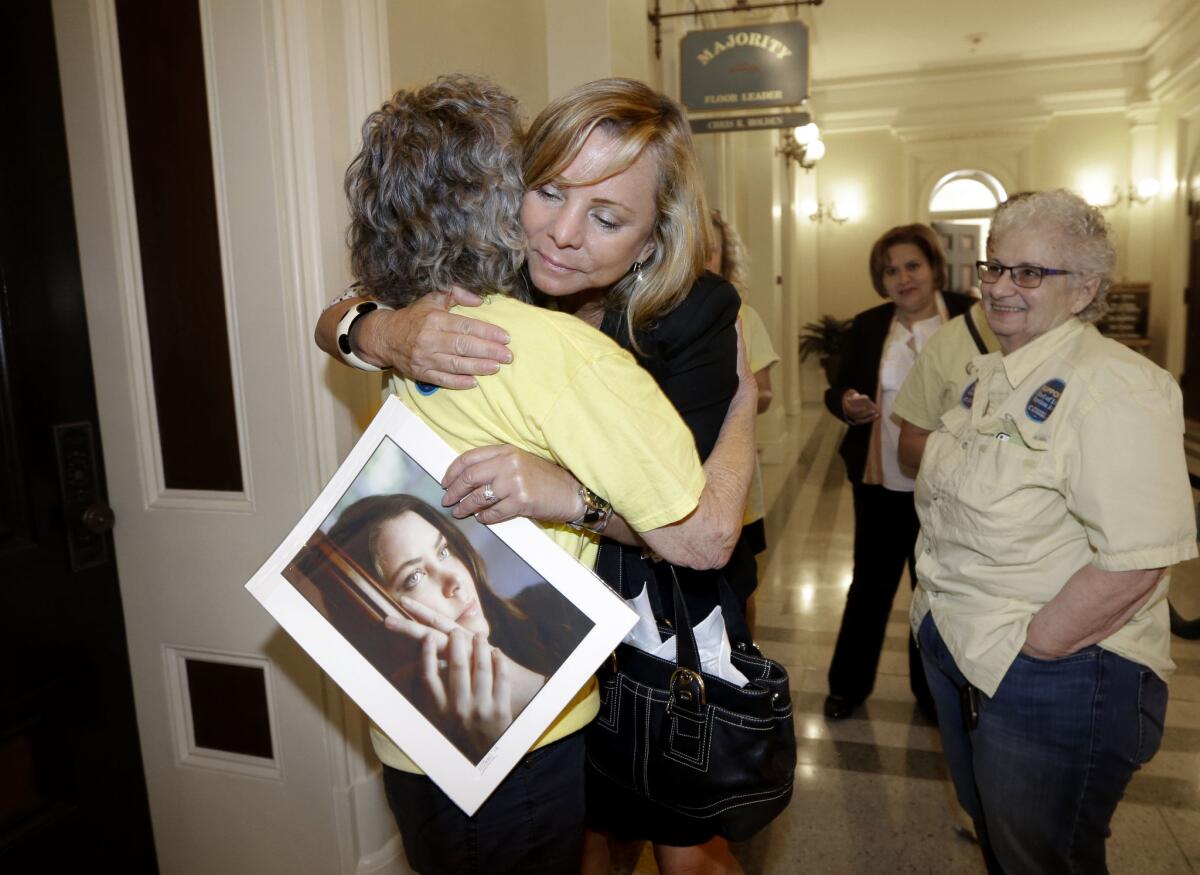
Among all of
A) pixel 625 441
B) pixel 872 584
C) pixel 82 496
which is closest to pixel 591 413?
pixel 625 441

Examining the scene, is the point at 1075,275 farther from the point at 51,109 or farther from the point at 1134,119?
the point at 1134,119

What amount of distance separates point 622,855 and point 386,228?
211 centimetres

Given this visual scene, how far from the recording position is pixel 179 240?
2016 mm

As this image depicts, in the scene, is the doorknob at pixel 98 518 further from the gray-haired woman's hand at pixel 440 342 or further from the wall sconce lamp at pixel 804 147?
the wall sconce lamp at pixel 804 147

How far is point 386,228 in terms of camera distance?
1.11 meters

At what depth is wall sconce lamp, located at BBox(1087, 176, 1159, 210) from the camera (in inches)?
511

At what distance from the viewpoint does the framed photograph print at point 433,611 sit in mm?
1062

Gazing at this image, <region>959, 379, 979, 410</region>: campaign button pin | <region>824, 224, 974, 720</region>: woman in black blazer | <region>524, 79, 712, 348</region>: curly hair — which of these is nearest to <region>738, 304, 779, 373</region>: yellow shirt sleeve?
<region>824, 224, 974, 720</region>: woman in black blazer

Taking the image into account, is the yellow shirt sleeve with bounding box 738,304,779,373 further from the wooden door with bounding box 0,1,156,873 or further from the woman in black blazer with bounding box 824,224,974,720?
the wooden door with bounding box 0,1,156,873

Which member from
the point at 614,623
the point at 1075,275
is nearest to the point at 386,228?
the point at 614,623

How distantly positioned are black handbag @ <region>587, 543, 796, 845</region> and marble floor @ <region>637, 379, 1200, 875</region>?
139 cm

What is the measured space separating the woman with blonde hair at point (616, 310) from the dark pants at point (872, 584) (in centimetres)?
189

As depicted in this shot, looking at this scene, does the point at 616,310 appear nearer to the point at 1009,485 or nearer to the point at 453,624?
the point at 453,624

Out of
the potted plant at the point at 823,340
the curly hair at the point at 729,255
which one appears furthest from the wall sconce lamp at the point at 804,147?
the curly hair at the point at 729,255
